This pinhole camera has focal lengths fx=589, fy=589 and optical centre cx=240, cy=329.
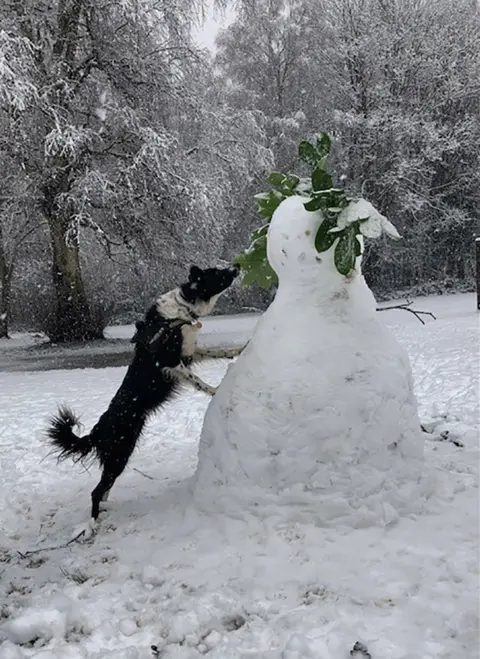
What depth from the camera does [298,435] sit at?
2818 millimetres

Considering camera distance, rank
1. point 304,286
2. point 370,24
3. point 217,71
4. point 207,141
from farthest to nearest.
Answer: point 217,71
point 370,24
point 207,141
point 304,286

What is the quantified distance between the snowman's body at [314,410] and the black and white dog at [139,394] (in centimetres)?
46

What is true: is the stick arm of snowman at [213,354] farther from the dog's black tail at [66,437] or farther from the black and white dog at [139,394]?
the dog's black tail at [66,437]

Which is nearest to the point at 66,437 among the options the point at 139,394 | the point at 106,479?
the point at 106,479

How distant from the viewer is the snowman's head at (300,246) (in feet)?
9.59

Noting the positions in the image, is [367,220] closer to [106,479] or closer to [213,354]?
[213,354]

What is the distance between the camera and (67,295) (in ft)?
42.8

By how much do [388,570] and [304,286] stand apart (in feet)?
4.49

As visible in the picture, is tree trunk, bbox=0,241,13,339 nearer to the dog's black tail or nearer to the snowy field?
the snowy field

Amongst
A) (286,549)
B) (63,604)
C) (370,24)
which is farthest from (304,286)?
(370,24)

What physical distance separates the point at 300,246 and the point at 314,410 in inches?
32.0

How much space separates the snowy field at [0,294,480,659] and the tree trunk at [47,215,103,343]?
9.50m

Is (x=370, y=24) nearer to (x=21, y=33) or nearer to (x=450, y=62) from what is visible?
(x=450, y=62)

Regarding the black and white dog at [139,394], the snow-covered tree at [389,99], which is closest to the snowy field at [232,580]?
the black and white dog at [139,394]
